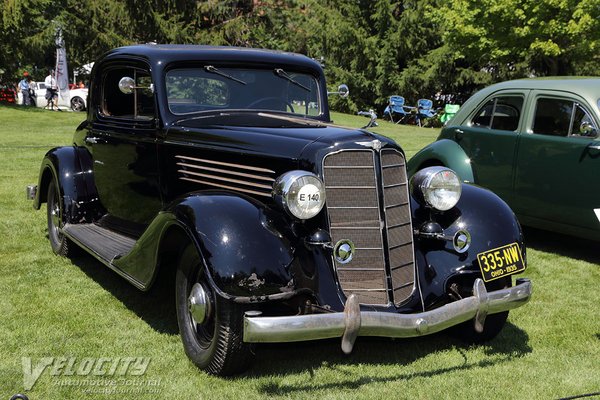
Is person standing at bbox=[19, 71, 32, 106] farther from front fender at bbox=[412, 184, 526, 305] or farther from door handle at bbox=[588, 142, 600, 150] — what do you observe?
front fender at bbox=[412, 184, 526, 305]

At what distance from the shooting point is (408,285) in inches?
147

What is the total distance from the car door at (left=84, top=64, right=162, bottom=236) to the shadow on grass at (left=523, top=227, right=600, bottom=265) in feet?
13.9

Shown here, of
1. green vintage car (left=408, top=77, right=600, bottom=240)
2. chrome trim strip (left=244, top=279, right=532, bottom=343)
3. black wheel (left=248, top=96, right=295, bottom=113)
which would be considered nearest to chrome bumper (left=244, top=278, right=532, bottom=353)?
chrome trim strip (left=244, top=279, right=532, bottom=343)

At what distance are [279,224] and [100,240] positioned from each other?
2074mm

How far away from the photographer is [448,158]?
6.98 meters

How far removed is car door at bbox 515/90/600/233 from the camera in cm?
589

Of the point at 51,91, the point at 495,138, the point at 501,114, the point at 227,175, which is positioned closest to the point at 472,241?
the point at 227,175

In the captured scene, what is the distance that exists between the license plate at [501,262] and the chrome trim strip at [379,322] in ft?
0.76

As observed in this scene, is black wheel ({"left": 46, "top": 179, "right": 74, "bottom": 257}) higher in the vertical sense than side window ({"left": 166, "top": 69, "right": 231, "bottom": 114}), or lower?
lower

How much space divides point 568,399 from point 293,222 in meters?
1.69

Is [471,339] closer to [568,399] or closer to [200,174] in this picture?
[568,399]

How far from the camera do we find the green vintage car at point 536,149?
5953 millimetres

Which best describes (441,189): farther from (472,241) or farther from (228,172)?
(228,172)

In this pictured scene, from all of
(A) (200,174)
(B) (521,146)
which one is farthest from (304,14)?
(A) (200,174)
